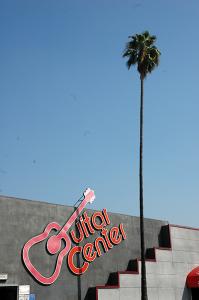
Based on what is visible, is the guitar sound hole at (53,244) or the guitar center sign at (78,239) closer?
the guitar center sign at (78,239)

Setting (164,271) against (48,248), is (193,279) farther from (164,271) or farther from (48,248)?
(48,248)

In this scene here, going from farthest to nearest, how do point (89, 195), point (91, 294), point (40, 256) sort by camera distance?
1. point (89, 195)
2. point (91, 294)
3. point (40, 256)

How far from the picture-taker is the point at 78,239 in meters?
30.2

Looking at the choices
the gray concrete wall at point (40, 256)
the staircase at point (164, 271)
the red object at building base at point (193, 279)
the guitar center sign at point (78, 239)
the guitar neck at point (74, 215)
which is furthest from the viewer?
the red object at building base at point (193, 279)

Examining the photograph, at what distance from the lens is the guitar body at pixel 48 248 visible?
2689 cm

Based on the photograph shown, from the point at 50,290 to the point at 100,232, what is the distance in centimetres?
618

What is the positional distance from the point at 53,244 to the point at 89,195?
4.77 meters

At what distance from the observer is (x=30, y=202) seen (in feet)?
92.9

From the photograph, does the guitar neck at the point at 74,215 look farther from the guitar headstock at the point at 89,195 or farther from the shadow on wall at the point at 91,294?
the shadow on wall at the point at 91,294

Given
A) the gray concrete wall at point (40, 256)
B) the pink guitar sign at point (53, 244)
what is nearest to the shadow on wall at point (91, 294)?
the gray concrete wall at point (40, 256)

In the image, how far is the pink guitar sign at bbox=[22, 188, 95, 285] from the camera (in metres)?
27.0

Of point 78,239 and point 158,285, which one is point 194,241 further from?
point 78,239

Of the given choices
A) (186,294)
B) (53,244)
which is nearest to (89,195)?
(53,244)

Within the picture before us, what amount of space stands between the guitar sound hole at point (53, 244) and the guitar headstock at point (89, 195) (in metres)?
3.86
